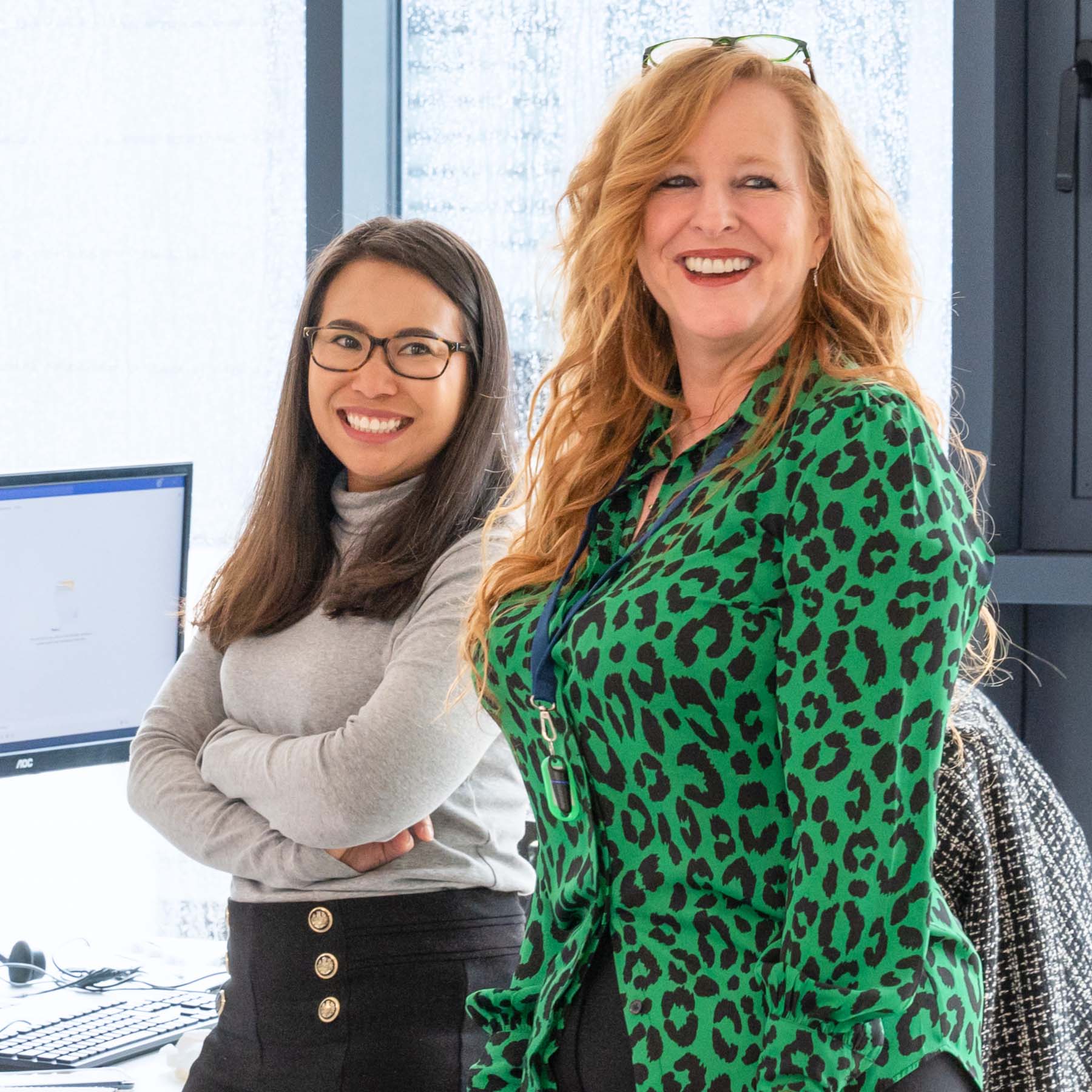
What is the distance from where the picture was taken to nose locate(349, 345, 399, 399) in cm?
157

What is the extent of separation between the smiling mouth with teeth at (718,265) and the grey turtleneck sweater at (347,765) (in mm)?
422

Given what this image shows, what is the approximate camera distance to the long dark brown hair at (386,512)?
1.54 metres

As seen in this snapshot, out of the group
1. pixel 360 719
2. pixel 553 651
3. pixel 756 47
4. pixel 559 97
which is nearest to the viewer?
pixel 553 651

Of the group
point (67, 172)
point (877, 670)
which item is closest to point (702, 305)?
point (877, 670)

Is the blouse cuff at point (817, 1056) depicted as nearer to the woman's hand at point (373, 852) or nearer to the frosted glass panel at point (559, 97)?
the woman's hand at point (373, 852)

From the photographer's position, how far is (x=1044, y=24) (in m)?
2.05

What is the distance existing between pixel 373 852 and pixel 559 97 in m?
1.61

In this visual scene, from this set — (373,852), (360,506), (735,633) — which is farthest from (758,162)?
(373,852)

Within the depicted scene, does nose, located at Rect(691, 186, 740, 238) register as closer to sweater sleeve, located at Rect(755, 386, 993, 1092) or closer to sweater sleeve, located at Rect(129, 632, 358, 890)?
sweater sleeve, located at Rect(755, 386, 993, 1092)

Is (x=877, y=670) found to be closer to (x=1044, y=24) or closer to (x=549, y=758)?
(x=549, y=758)

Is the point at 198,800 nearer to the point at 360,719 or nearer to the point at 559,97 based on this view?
the point at 360,719

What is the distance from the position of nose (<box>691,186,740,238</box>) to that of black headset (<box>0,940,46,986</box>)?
1.49 m

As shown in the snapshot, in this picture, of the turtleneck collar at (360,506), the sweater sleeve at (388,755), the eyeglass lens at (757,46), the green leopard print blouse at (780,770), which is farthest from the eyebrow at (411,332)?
the green leopard print blouse at (780,770)

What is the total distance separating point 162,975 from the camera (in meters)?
2.03
